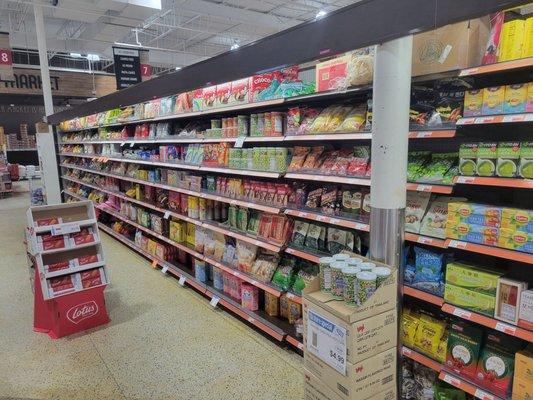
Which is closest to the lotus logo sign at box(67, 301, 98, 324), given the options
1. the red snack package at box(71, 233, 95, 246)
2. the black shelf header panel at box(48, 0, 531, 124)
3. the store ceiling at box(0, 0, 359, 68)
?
the red snack package at box(71, 233, 95, 246)

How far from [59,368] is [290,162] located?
2.62 m

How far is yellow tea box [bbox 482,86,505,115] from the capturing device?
1.91 m

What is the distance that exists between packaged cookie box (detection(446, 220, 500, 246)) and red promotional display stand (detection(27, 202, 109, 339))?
10.7 feet

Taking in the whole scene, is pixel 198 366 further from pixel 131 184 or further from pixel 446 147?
pixel 131 184

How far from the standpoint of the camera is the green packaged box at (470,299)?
2074 millimetres

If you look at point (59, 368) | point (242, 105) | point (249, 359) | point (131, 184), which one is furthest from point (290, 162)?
point (131, 184)

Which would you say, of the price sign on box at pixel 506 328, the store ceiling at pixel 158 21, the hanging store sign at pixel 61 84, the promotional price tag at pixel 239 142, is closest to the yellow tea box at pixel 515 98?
the price sign on box at pixel 506 328

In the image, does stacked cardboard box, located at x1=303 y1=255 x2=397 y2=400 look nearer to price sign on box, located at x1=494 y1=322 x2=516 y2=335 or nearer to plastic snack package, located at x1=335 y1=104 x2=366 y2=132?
price sign on box, located at x1=494 y1=322 x2=516 y2=335

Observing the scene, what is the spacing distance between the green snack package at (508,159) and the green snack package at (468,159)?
0.39 feet

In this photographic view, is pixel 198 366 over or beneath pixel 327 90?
beneath

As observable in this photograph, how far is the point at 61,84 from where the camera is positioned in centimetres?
1273

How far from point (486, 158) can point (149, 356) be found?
303 centimetres

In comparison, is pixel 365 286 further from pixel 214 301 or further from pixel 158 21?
pixel 158 21

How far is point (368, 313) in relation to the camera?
1.86 meters
